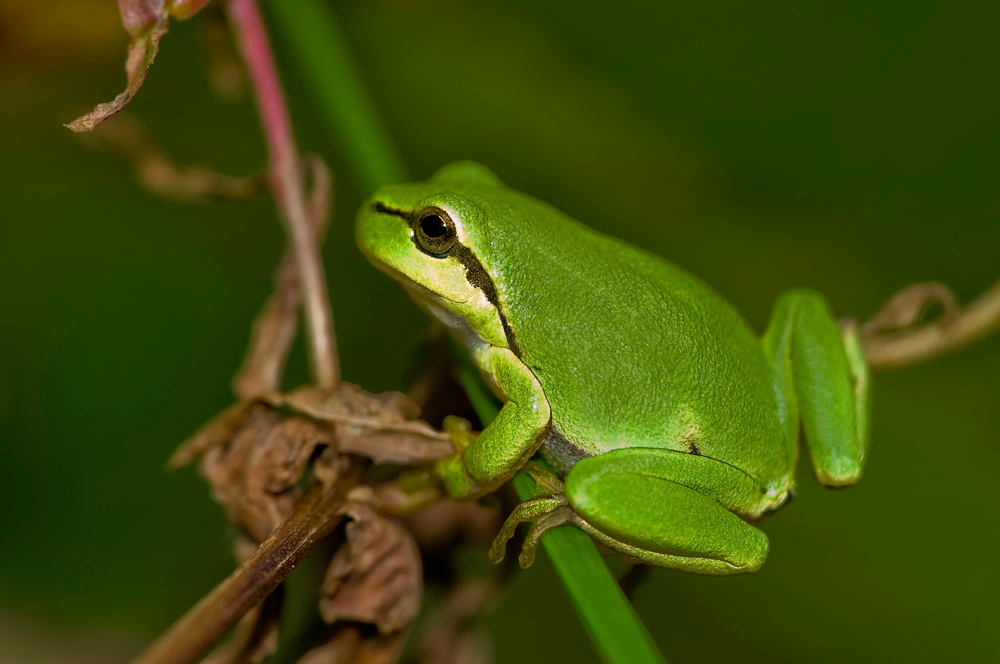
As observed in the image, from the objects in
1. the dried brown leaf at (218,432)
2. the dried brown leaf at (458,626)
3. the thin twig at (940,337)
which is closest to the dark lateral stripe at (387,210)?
the dried brown leaf at (218,432)

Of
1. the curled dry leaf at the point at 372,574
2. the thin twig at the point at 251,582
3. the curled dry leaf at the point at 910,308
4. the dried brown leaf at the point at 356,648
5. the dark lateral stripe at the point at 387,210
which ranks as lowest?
the curled dry leaf at the point at 910,308

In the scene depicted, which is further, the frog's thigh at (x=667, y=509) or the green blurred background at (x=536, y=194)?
the green blurred background at (x=536, y=194)

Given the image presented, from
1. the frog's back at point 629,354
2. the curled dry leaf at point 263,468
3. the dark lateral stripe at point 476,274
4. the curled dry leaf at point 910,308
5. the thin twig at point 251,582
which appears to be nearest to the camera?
the thin twig at point 251,582

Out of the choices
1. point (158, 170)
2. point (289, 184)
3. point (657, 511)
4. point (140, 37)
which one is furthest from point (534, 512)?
point (158, 170)

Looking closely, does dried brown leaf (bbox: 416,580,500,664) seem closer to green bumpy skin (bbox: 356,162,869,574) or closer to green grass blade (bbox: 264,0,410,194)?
green bumpy skin (bbox: 356,162,869,574)

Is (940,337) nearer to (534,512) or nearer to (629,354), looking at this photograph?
(629,354)

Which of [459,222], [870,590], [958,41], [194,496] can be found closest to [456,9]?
[459,222]

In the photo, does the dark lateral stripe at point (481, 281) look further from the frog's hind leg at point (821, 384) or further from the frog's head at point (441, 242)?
the frog's hind leg at point (821, 384)
